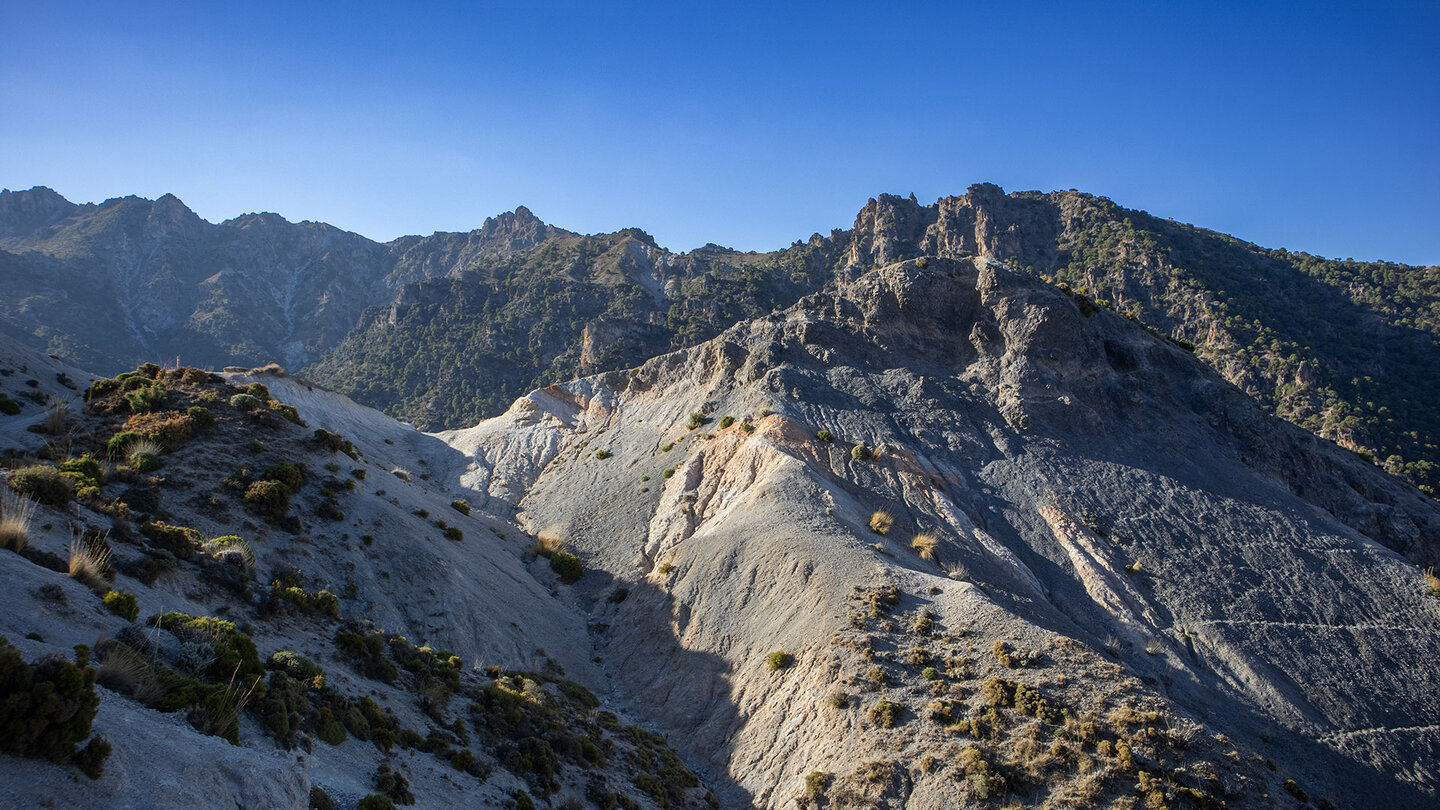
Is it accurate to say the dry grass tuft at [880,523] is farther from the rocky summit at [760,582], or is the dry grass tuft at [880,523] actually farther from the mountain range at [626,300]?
the mountain range at [626,300]

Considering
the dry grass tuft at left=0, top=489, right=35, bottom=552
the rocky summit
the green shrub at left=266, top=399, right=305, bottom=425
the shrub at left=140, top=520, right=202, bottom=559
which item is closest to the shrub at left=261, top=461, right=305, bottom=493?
the rocky summit

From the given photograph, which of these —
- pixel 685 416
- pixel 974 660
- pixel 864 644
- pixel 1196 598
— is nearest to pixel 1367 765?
pixel 1196 598

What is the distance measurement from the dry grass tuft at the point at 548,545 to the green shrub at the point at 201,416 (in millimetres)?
17714

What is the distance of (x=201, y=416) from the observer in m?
30.7

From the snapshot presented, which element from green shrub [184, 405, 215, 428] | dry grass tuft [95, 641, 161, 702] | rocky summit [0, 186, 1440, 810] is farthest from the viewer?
green shrub [184, 405, 215, 428]

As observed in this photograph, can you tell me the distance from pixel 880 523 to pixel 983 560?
17.2ft

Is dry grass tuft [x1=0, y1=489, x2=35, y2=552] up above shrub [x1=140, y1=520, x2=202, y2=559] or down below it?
above

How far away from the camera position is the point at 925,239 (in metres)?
134

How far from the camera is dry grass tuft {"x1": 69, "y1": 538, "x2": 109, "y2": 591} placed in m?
13.5

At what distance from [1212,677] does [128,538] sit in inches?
1509

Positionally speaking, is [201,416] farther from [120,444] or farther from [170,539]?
[170,539]

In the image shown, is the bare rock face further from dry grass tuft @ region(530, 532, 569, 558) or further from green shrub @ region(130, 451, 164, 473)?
green shrub @ region(130, 451, 164, 473)

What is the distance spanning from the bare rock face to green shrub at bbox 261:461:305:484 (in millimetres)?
15632

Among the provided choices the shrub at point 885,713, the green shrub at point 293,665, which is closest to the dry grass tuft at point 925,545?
the shrub at point 885,713
